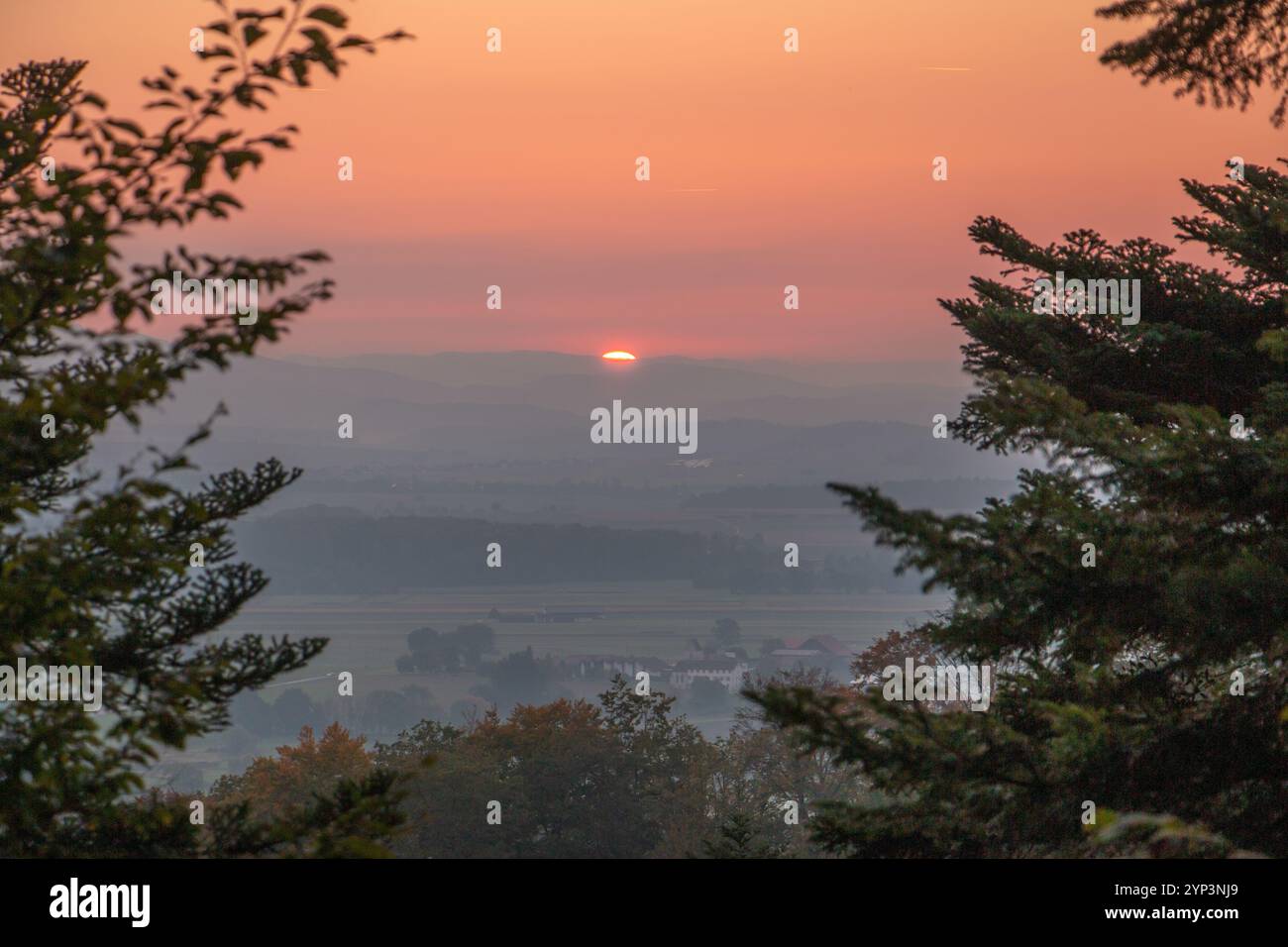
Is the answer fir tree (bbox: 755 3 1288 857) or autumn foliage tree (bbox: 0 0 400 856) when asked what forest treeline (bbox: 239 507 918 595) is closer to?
fir tree (bbox: 755 3 1288 857)

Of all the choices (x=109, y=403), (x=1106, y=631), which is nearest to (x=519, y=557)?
(x=1106, y=631)

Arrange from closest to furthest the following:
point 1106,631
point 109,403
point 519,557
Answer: point 109,403 < point 1106,631 < point 519,557

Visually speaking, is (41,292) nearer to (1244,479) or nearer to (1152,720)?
(1244,479)

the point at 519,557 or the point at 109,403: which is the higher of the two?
the point at 519,557

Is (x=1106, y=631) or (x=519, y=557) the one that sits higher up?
(x=519, y=557)

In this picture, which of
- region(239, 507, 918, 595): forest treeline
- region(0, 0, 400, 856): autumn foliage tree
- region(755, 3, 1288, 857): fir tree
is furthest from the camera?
region(239, 507, 918, 595): forest treeline

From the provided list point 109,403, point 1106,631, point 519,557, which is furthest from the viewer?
point 519,557

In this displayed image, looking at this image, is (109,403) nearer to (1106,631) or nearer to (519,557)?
(1106,631)

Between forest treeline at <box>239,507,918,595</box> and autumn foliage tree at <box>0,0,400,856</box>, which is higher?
forest treeline at <box>239,507,918,595</box>

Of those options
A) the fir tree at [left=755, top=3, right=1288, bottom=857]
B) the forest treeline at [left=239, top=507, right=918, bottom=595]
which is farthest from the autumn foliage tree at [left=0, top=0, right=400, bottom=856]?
the forest treeline at [left=239, top=507, right=918, bottom=595]

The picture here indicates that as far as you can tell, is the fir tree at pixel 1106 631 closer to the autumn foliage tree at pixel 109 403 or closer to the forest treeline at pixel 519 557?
the autumn foliage tree at pixel 109 403

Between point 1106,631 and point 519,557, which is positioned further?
point 519,557

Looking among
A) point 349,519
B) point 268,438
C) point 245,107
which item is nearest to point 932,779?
point 245,107
